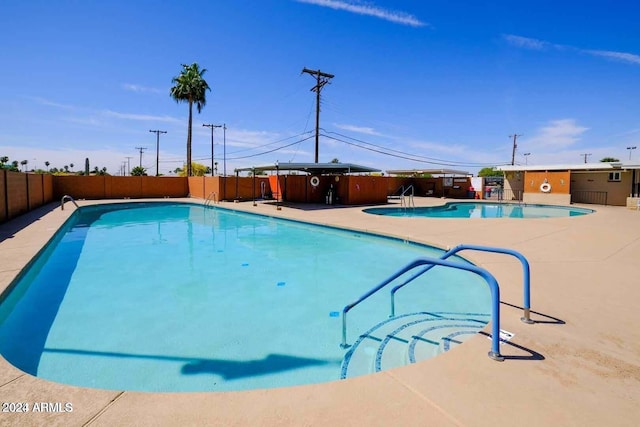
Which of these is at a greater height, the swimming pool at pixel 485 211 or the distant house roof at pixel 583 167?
the distant house roof at pixel 583 167

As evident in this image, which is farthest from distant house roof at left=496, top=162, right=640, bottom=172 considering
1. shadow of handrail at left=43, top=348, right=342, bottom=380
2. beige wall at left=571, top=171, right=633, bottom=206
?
shadow of handrail at left=43, top=348, right=342, bottom=380

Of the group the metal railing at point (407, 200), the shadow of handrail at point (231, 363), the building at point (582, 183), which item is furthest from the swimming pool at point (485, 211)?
the shadow of handrail at point (231, 363)

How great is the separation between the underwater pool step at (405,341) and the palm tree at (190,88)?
28395mm

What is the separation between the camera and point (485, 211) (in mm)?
19797

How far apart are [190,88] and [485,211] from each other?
26.8m

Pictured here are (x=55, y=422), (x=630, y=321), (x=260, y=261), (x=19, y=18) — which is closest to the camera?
(x=55, y=422)

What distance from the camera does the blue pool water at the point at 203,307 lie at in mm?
3584

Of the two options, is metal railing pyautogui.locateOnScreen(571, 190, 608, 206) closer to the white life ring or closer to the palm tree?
the white life ring

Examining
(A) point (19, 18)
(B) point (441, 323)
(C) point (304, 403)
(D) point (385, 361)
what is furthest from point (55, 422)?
(A) point (19, 18)

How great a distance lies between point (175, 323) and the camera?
15.4 feet

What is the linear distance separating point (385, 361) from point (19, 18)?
522 inches

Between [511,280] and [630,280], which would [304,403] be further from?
[630,280]

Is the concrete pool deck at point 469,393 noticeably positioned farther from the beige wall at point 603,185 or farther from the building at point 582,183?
the beige wall at point 603,185

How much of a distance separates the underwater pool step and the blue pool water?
0.26 m
